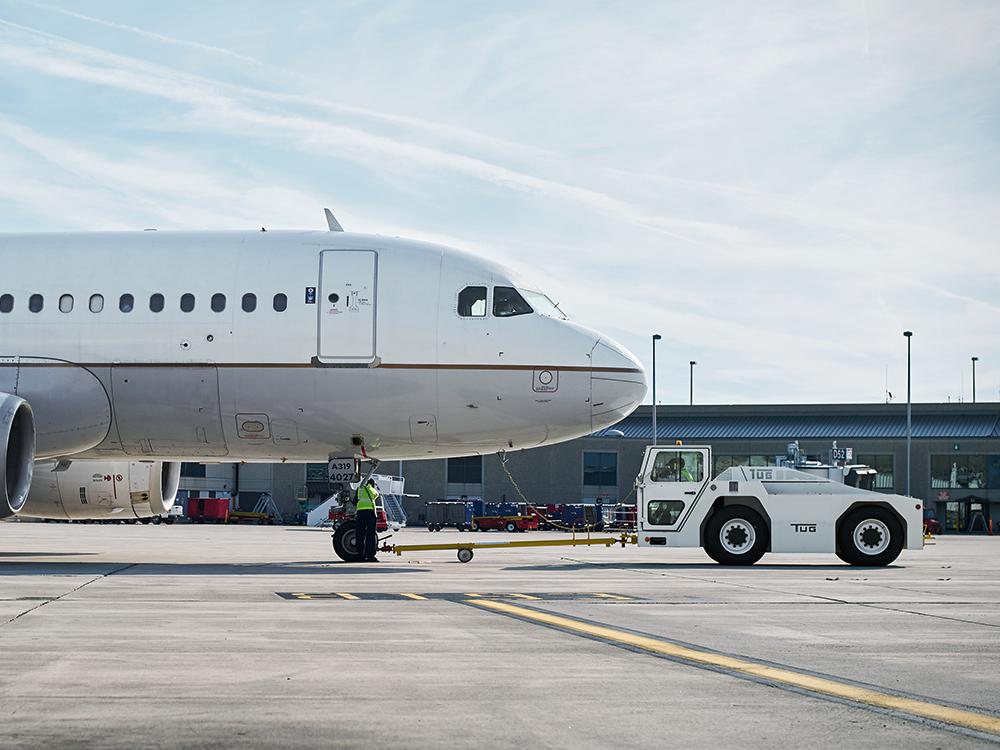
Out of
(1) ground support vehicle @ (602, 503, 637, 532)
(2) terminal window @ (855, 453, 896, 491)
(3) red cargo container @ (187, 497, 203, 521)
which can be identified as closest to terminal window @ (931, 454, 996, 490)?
(2) terminal window @ (855, 453, 896, 491)

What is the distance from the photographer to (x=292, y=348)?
21812 mm

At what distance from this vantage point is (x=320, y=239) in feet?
74.4

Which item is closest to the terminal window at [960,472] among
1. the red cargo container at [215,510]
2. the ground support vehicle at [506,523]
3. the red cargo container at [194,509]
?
→ the ground support vehicle at [506,523]

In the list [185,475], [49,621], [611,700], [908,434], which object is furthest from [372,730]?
[185,475]

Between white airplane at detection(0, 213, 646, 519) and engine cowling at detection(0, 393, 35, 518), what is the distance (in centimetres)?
80

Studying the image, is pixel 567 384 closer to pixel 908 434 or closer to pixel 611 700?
pixel 611 700

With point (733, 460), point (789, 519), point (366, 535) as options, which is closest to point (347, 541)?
point (366, 535)

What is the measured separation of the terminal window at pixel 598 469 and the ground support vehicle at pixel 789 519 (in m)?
64.2

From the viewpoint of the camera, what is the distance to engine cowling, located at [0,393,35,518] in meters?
20.1

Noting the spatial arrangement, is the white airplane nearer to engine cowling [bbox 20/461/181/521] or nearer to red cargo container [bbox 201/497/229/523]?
engine cowling [bbox 20/461/181/521]

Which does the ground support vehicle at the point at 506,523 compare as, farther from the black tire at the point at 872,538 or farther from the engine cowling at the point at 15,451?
the engine cowling at the point at 15,451

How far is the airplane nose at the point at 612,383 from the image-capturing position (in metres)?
21.9

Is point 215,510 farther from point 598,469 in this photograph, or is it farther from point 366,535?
point 366,535

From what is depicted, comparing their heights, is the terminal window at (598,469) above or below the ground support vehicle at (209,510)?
above
